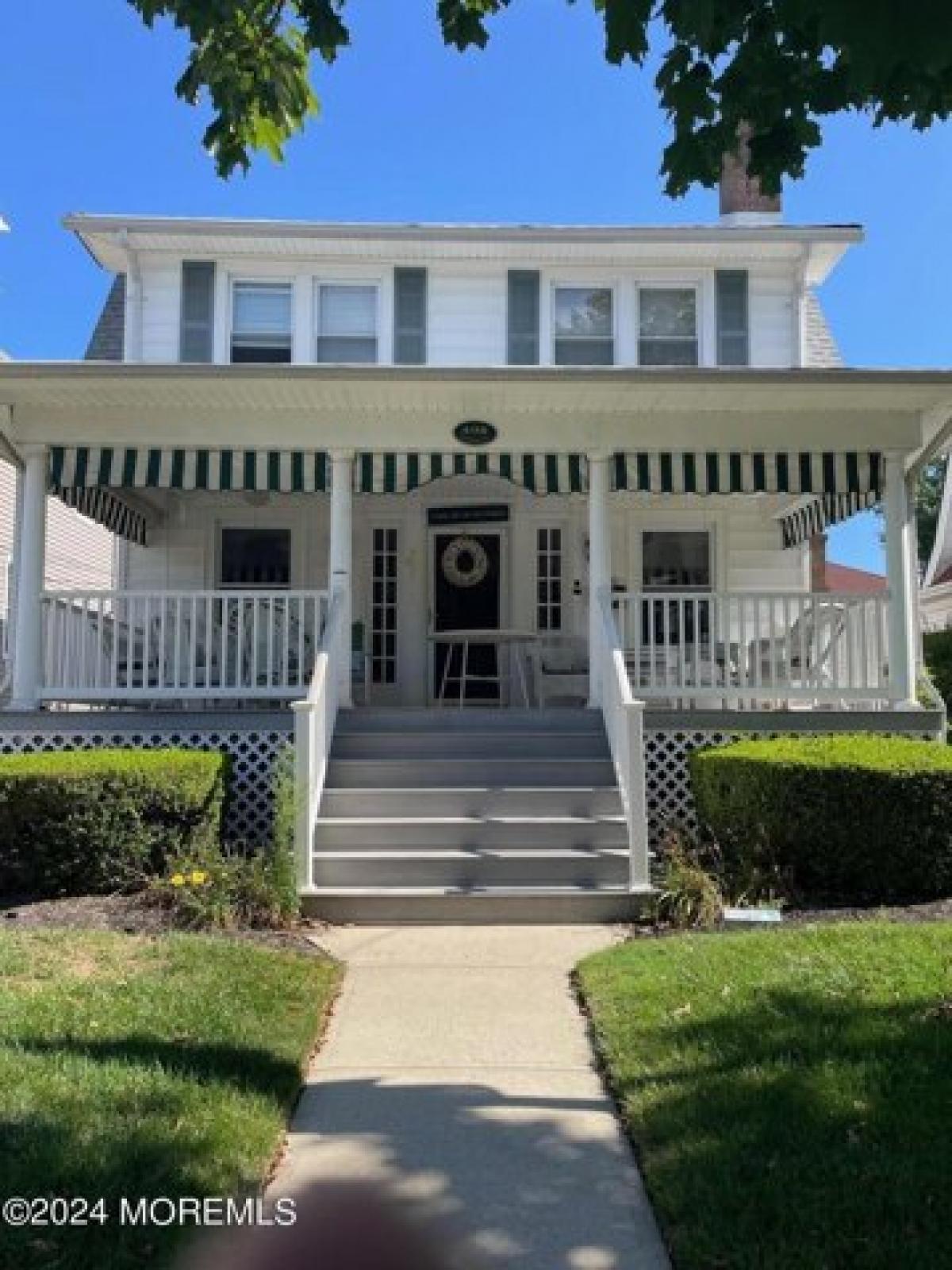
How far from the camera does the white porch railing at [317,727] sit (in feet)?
27.0

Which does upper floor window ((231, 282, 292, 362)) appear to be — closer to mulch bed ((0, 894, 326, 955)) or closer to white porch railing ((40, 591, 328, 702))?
white porch railing ((40, 591, 328, 702))

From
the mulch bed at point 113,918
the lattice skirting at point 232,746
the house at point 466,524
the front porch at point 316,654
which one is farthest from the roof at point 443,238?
the mulch bed at point 113,918

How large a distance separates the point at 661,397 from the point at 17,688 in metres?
6.38

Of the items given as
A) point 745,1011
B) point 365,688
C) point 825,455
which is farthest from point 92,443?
point 745,1011

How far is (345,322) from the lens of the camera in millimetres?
14219

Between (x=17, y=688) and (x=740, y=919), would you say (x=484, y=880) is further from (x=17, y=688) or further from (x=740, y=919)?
(x=17, y=688)

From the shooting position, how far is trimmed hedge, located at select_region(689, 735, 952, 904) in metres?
7.76

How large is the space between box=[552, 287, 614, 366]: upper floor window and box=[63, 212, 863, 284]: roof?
0.47m

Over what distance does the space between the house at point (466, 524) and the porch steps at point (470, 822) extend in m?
0.03

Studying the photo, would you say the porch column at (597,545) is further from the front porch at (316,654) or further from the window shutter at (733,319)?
the window shutter at (733,319)

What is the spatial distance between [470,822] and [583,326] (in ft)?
25.3

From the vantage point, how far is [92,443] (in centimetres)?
1061

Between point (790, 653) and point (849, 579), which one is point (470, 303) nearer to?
point (790, 653)

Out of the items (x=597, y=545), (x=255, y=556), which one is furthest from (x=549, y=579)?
(x=255, y=556)
